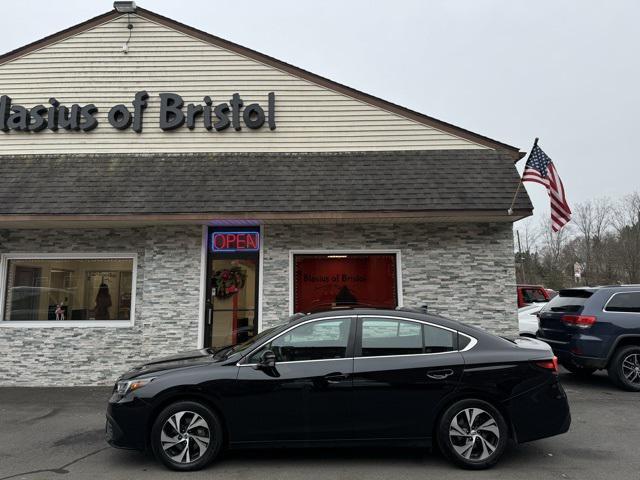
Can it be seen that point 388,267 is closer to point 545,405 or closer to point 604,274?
point 545,405

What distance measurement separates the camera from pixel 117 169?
353 inches

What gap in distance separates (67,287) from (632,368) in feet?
33.6

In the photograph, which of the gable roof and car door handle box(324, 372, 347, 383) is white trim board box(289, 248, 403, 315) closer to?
the gable roof

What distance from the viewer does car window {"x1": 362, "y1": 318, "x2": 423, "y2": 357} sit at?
4.76 metres

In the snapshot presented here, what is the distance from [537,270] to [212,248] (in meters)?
46.0

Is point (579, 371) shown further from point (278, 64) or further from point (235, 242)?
point (278, 64)

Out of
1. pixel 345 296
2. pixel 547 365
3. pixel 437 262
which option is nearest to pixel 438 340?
pixel 547 365

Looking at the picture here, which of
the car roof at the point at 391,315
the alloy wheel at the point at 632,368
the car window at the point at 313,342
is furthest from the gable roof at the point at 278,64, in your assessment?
the car window at the point at 313,342

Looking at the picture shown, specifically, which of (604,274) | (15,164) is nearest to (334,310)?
(15,164)

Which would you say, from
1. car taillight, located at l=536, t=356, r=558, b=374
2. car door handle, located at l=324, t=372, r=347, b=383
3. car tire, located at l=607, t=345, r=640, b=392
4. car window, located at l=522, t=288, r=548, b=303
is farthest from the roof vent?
car window, located at l=522, t=288, r=548, b=303

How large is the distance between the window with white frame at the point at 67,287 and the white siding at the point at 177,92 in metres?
2.22

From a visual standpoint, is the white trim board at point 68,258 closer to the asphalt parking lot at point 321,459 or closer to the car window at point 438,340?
the asphalt parking lot at point 321,459

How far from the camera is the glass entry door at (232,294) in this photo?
29.0 feet

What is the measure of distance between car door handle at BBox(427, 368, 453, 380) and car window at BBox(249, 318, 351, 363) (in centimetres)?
86
